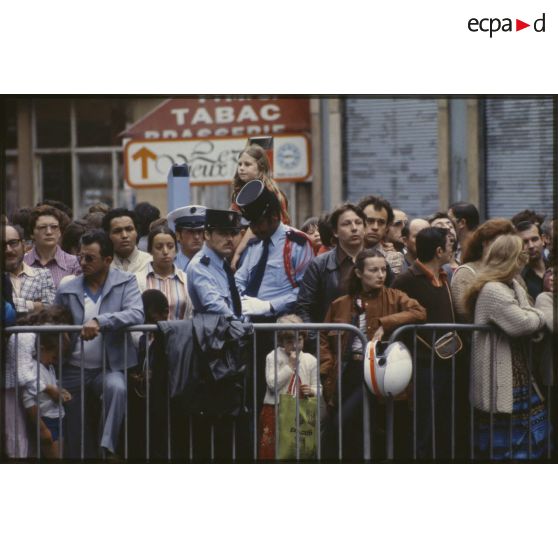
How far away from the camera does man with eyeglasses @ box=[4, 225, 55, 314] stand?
7.94m

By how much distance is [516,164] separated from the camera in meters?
11.8

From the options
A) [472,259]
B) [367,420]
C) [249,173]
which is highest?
[249,173]

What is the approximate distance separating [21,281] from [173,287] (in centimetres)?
99

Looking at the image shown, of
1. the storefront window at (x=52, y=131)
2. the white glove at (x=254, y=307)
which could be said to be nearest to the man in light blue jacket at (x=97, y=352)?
the white glove at (x=254, y=307)

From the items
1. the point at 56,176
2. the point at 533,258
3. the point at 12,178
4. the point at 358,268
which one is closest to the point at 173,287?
the point at 358,268

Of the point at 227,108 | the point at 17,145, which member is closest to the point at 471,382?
the point at 227,108

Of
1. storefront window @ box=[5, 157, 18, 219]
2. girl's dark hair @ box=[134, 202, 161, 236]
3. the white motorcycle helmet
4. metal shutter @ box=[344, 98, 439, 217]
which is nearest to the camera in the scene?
the white motorcycle helmet

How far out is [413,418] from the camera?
26.2 feet

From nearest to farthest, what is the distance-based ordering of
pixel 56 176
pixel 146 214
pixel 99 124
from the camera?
pixel 146 214
pixel 99 124
pixel 56 176

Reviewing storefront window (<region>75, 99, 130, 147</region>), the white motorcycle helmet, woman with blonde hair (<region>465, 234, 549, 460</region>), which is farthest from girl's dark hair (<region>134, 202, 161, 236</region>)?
woman with blonde hair (<region>465, 234, 549, 460</region>)

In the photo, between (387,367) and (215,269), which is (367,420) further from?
(215,269)

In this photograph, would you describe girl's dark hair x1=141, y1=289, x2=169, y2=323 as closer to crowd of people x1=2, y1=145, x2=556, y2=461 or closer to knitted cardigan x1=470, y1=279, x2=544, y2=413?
crowd of people x1=2, y1=145, x2=556, y2=461

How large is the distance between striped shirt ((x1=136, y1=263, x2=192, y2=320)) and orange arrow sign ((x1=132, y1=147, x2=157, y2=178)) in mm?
1094

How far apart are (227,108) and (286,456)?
2471mm
